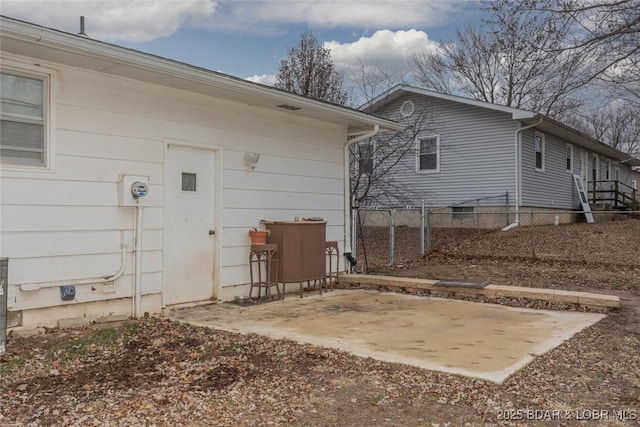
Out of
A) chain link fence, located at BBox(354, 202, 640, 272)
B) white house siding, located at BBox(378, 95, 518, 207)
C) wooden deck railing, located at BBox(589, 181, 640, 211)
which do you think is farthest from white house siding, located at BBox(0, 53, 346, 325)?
wooden deck railing, located at BBox(589, 181, 640, 211)

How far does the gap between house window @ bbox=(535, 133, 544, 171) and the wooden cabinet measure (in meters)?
11.6

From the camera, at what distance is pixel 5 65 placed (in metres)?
4.74

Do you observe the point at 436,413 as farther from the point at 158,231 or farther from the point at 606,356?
the point at 158,231

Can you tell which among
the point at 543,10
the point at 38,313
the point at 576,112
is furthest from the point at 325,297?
the point at 576,112

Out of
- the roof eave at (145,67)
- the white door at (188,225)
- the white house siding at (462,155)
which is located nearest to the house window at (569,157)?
the white house siding at (462,155)

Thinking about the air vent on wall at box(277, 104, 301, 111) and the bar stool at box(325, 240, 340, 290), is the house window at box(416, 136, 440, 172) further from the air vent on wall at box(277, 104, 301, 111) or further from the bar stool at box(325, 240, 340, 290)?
the air vent on wall at box(277, 104, 301, 111)

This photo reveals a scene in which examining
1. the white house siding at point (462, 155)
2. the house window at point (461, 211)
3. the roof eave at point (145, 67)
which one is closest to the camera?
the roof eave at point (145, 67)

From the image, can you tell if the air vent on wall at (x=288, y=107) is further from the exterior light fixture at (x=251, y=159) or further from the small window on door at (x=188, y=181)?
the small window on door at (x=188, y=181)

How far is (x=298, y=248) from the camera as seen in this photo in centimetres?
713

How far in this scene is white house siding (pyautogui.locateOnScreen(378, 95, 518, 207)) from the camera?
50.9 ft

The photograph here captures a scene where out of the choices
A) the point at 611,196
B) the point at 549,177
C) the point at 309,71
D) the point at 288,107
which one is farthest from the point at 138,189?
the point at 611,196

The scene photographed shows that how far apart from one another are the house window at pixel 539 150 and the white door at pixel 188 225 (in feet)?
42.7

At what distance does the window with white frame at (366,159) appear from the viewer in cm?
1380

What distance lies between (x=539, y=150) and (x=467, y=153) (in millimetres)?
2504
